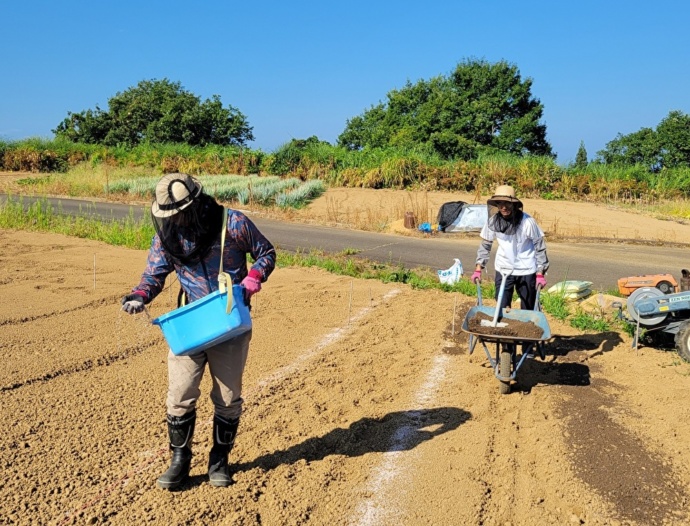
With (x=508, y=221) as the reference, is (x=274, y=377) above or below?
below

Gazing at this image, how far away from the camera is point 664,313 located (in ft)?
23.1

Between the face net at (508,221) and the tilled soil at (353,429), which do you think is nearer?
the tilled soil at (353,429)

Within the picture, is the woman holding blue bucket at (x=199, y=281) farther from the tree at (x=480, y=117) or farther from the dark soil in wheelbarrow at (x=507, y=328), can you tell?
the tree at (x=480, y=117)

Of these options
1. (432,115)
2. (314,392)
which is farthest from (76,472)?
(432,115)

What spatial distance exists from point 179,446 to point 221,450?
245mm

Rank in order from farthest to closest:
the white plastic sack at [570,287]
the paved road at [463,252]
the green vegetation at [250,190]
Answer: the green vegetation at [250,190], the paved road at [463,252], the white plastic sack at [570,287]

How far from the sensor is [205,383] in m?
6.14

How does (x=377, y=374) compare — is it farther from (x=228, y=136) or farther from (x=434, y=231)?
(x=228, y=136)

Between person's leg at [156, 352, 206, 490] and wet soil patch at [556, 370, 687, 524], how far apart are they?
2.43m

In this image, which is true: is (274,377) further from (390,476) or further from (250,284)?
(250,284)

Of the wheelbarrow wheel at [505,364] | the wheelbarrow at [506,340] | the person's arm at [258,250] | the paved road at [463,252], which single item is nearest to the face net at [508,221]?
the wheelbarrow at [506,340]

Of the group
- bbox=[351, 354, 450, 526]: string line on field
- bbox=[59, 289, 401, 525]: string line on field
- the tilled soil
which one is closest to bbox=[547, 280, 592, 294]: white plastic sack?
the tilled soil

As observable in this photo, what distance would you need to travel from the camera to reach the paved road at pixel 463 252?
13.2 meters

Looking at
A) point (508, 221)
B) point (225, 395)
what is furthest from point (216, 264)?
point (508, 221)
